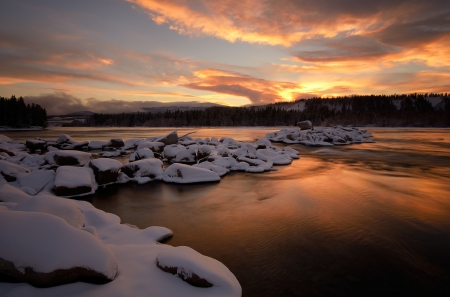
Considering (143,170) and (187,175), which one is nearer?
(187,175)

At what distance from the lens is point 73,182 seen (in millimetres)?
8469

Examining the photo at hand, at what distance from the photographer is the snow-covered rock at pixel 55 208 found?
14.0 ft

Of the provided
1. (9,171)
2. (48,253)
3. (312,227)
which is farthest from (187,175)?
(48,253)

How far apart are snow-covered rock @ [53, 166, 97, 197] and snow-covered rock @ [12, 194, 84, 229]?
405cm

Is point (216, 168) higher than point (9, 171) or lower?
lower

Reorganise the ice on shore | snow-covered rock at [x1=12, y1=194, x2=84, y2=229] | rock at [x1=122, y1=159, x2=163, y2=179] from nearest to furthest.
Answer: snow-covered rock at [x1=12, y1=194, x2=84, y2=229] < rock at [x1=122, y1=159, x2=163, y2=179] < the ice on shore

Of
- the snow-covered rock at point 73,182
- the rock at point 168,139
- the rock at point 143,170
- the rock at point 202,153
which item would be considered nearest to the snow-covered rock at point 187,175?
the rock at point 143,170

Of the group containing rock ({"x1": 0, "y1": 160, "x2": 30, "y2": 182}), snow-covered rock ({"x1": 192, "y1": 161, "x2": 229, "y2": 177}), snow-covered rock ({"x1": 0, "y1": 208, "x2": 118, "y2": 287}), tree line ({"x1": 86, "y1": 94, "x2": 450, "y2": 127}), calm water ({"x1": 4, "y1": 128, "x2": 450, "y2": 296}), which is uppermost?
tree line ({"x1": 86, "y1": 94, "x2": 450, "y2": 127})

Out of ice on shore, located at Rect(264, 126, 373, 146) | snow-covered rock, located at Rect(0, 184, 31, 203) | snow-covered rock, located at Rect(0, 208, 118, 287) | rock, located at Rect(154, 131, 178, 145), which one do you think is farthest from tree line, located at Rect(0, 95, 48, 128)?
snow-covered rock, located at Rect(0, 208, 118, 287)

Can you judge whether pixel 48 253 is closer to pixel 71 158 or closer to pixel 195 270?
pixel 195 270

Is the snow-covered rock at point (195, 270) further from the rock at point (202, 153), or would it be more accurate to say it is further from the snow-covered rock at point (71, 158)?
the rock at point (202, 153)

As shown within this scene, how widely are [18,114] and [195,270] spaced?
8904 cm

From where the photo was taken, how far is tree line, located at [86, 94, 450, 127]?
284ft

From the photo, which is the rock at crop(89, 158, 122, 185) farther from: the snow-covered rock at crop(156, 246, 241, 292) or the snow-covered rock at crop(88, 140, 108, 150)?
the snow-covered rock at crop(88, 140, 108, 150)
